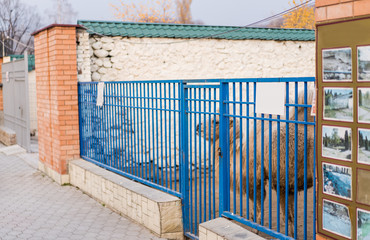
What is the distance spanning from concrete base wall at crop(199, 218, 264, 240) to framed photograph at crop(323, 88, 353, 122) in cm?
157

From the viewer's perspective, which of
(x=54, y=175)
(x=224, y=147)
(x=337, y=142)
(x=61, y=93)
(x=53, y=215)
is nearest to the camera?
(x=337, y=142)

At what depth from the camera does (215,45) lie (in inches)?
432

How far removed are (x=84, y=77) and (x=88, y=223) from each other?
11.4ft

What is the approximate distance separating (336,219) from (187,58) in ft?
25.6

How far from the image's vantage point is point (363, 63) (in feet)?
9.68

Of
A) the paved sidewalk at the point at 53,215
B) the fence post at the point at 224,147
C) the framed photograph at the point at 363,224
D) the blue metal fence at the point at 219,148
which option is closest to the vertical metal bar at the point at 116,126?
the blue metal fence at the point at 219,148

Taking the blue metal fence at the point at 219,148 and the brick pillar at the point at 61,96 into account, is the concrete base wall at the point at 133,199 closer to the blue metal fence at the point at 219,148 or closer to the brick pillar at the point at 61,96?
the blue metal fence at the point at 219,148

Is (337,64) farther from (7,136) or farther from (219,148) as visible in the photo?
(7,136)

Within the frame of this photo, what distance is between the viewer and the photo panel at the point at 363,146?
2.98 m

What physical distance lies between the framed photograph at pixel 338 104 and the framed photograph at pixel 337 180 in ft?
1.05

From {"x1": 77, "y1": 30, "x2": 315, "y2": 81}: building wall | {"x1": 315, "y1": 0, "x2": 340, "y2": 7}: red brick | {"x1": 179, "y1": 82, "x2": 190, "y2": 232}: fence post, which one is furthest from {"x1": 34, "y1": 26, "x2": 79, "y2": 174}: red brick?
{"x1": 315, "y1": 0, "x2": 340, "y2": 7}: red brick

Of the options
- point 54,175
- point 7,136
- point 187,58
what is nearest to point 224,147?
point 54,175

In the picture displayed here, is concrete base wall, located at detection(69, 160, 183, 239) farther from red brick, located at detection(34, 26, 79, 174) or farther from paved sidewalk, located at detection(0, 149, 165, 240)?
red brick, located at detection(34, 26, 79, 174)

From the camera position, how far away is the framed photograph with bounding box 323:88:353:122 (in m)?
3.07
